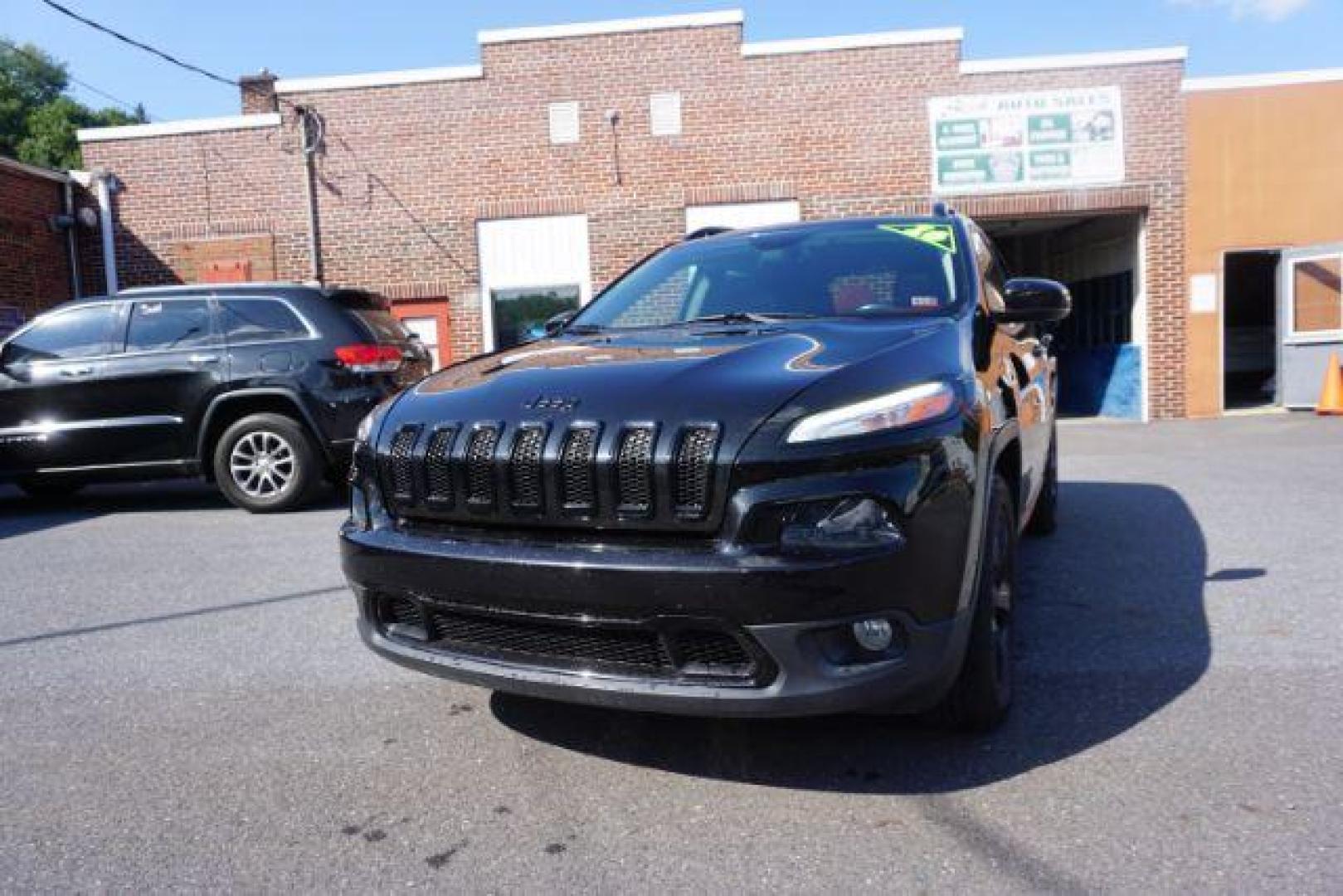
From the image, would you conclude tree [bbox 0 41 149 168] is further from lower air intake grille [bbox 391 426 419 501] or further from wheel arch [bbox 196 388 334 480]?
lower air intake grille [bbox 391 426 419 501]

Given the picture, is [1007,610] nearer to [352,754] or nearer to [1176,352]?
[352,754]

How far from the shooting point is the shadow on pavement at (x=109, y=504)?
752 centimetres

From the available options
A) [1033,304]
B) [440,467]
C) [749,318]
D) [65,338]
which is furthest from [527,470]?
[65,338]

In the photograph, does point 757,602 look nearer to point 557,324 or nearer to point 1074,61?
point 557,324

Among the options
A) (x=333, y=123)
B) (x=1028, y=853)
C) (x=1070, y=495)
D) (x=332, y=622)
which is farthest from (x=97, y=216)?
(x=1028, y=853)

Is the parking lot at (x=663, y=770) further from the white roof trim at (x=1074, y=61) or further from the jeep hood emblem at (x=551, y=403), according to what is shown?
the white roof trim at (x=1074, y=61)

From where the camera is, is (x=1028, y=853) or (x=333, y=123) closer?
(x=1028, y=853)

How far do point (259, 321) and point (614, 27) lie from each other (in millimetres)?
8103

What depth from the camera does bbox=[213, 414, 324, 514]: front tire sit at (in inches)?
284

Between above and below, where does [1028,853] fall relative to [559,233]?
below

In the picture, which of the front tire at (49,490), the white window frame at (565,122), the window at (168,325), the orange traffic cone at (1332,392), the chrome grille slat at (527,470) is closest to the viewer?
the chrome grille slat at (527,470)

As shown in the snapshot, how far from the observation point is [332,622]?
4.28 metres

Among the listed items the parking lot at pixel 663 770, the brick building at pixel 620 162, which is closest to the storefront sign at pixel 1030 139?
the brick building at pixel 620 162

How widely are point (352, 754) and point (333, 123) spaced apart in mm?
12691
